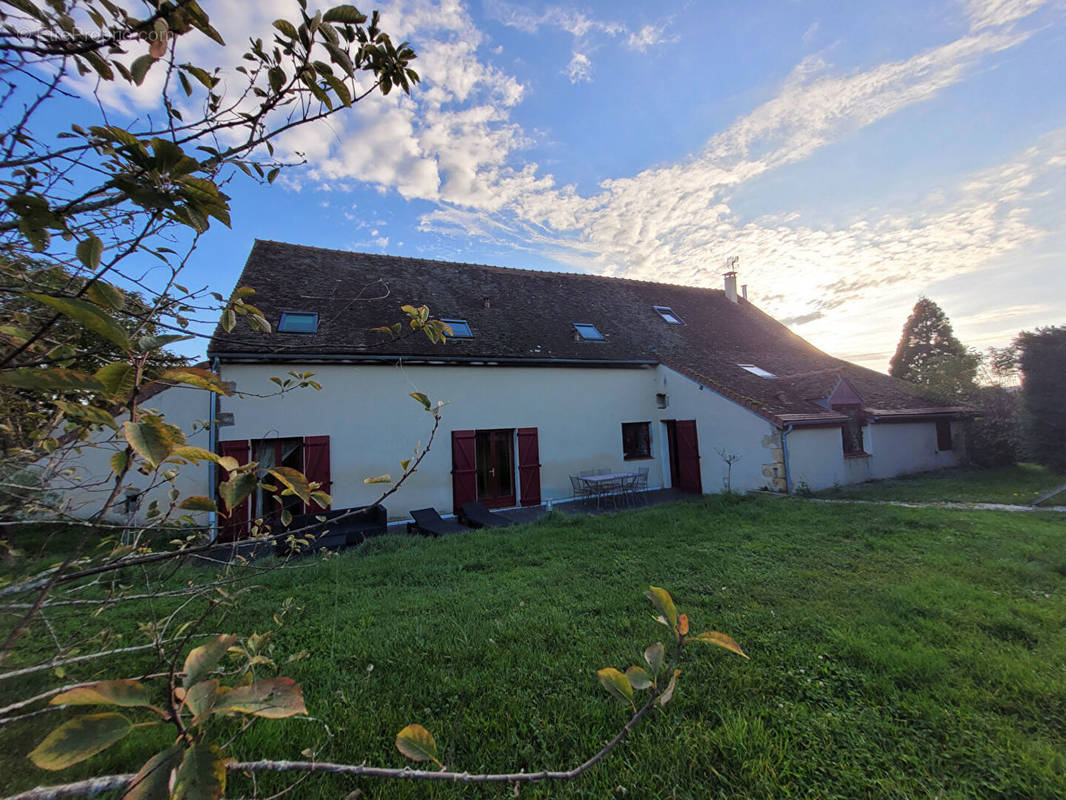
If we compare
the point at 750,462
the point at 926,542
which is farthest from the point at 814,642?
the point at 750,462

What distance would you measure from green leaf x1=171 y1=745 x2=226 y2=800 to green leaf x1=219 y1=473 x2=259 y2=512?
0.44 meters

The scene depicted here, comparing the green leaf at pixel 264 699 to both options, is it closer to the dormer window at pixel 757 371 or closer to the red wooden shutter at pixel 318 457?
the red wooden shutter at pixel 318 457

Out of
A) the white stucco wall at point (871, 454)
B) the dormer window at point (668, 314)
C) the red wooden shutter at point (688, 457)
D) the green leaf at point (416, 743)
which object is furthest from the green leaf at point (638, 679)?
the dormer window at point (668, 314)

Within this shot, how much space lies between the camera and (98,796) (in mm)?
2006

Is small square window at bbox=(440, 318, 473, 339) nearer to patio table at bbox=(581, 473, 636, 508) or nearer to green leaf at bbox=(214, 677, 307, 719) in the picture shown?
patio table at bbox=(581, 473, 636, 508)

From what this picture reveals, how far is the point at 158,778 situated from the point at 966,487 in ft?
46.6

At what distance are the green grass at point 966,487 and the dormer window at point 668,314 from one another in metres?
7.35

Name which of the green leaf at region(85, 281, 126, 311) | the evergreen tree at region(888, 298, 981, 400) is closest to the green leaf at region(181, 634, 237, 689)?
the green leaf at region(85, 281, 126, 311)

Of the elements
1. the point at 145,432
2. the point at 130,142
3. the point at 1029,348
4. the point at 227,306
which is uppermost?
the point at 1029,348

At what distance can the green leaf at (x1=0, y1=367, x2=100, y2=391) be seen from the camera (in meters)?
0.70

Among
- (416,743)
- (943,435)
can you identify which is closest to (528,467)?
(416,743)

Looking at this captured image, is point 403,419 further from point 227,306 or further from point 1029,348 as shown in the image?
point 1029,348

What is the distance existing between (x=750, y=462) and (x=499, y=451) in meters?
6.07

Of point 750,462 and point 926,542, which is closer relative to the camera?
point 926,542
